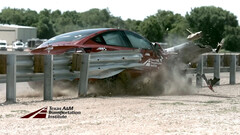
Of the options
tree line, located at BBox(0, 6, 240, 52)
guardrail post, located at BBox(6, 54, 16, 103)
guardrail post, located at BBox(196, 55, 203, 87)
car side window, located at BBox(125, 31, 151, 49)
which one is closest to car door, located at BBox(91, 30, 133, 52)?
car side window, located at BBox(125, 31, 151, 49)

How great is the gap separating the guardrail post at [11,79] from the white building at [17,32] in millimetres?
88477

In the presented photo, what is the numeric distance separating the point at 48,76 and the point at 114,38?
2.30 meters

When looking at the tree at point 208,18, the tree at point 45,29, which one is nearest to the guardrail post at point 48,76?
the tree at point 208,18

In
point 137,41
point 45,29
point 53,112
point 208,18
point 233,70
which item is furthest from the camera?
point 45,29

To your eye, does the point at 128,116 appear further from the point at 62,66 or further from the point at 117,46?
the point at 117,46

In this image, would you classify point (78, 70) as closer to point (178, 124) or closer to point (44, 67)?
point (44, 67)

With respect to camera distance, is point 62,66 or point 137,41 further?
point 137,41

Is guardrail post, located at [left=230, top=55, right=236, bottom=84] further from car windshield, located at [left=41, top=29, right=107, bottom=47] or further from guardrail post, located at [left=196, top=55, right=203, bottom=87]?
car windshield, located at [left=41, top=29, right=107, bottom=47]

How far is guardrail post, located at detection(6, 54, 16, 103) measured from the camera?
10.2 meters

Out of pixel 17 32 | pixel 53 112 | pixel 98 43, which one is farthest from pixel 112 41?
pixel 17 32

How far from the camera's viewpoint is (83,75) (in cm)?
1166

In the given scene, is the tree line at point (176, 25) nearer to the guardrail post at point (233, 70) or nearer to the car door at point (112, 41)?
the guardrail post at point (233, 70)

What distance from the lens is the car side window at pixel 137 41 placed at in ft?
42.4

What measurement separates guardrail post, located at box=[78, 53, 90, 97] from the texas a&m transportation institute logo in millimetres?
2162
